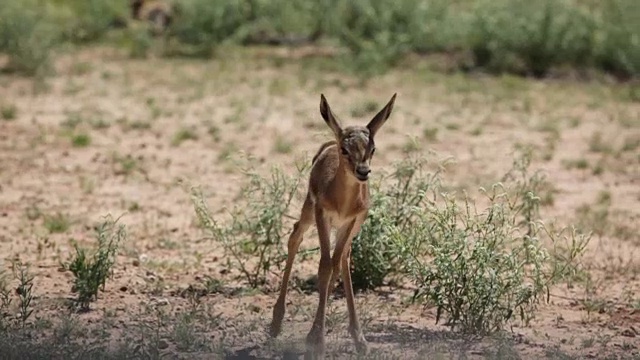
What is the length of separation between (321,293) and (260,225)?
6.26 feet

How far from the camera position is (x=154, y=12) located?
1956 centimetres

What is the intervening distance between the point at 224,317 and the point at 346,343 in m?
0.91

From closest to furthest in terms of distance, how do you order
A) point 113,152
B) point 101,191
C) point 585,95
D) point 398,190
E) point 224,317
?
point 224,317 → point 398,190 → point 101,191 → point 113,152 → point 585,95

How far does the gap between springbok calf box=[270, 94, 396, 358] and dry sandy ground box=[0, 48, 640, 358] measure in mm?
253

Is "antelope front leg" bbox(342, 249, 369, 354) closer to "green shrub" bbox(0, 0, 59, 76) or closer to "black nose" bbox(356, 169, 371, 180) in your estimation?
"black nose" bbox(356, 169, 371, 180)

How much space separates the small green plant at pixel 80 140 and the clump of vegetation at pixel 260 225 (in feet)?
13.1

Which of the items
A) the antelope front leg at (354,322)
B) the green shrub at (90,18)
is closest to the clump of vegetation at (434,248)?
the antelope front leg at (354,322)

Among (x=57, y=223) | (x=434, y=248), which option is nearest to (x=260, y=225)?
(x=434, y=248)

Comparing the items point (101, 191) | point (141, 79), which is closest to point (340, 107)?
point (141, 79)

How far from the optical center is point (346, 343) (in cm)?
686

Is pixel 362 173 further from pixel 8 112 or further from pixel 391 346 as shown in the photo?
pixel 8 112

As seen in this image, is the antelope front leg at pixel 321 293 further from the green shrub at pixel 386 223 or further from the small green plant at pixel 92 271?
the small green plant at pixel 92 271

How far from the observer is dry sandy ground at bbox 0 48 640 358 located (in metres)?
7.18

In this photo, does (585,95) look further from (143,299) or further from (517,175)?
(143,299)
